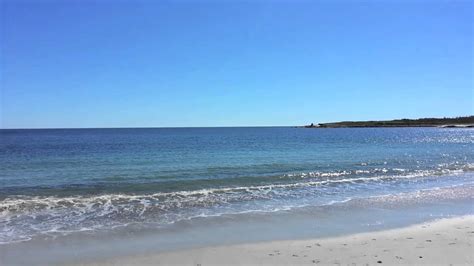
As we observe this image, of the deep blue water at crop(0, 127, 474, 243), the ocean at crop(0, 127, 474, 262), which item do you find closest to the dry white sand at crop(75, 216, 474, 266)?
the ocean at crop(0, 127, 474, 262)

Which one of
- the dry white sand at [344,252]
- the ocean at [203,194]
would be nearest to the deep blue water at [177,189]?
the ocean at [203,194]

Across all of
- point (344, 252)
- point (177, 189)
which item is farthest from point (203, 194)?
point (344, 252)

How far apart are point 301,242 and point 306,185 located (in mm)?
9688

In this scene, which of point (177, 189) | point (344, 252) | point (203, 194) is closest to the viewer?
point (344, 252)

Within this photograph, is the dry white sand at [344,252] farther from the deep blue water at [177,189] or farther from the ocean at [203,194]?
the deep blue water at [177,189]

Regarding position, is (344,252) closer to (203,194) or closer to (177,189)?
(203,194)

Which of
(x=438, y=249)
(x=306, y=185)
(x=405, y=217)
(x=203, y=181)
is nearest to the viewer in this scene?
(x=438, y=249)

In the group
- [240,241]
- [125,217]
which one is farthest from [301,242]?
[125,217]

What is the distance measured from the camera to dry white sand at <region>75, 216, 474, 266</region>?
713 cm

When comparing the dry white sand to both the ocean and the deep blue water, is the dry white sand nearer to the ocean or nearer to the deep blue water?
the ocean

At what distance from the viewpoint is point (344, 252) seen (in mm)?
7660

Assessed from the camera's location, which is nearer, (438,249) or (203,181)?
(438,249)

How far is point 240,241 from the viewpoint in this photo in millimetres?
8781

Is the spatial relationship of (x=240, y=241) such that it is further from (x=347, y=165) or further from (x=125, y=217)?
(x=347, y=165)
